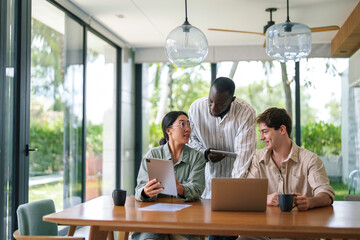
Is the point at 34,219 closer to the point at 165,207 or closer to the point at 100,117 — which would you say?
the point at 165,207

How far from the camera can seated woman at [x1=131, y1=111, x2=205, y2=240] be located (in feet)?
8.70

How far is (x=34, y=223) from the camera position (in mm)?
2654

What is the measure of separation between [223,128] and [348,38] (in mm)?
3286

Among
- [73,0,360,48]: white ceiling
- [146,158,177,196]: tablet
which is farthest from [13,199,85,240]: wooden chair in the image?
[73,0,360,48]: white ceiling

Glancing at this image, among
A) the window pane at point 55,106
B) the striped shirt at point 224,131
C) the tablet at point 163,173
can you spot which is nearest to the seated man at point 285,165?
the striped shirt at point 224,131

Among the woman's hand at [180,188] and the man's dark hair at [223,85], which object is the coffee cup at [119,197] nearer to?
the woman's hand at [180,188]

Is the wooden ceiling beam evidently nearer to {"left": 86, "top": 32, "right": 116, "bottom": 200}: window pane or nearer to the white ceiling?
the white ceiling

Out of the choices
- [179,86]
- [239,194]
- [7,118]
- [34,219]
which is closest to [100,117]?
[179,86]

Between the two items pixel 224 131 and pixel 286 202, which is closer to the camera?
pixel 286 202

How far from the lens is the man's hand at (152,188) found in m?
2.61

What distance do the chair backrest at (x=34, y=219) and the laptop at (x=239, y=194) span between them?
3.46ft

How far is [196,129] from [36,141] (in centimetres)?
175

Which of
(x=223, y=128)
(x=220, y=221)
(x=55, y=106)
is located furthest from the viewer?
(x=55, y=106)

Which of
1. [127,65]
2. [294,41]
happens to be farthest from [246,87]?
[294,41]
